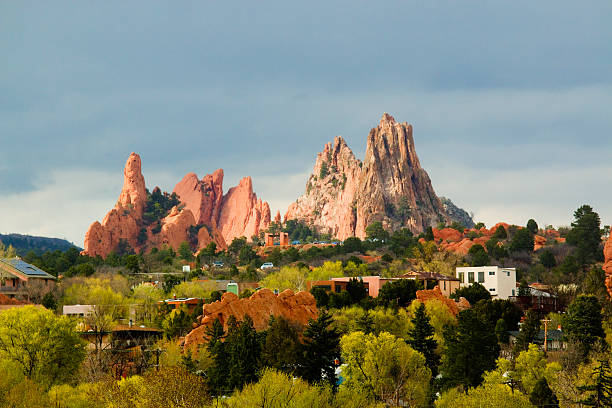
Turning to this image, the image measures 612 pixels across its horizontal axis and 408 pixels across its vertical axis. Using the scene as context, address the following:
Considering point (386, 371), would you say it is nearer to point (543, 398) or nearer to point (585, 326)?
point (543, 398)

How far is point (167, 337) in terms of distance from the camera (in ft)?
275

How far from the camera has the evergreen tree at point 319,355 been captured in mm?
61469

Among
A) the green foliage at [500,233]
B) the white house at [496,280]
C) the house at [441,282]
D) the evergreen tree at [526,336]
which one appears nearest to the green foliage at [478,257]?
the white house at [496,280]

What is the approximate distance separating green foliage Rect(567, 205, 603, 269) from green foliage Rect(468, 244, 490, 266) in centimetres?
1555

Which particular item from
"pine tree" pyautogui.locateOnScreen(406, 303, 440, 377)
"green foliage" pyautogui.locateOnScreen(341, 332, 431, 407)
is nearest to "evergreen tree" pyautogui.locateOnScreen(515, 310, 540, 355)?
"pine tree" pyautogui.locateOnScreen(406, 303, 440, 377)

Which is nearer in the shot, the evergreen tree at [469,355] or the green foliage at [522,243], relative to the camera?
the evergreen tree at [469,355]

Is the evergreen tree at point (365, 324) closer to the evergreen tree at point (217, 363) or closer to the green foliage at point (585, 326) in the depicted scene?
the evergreen tree at point (217, 363)

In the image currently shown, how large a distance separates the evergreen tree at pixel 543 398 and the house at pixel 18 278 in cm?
7250

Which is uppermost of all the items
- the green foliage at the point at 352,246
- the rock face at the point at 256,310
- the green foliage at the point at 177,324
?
the green foliage at the point at 352,246

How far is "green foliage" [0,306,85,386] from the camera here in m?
63.2

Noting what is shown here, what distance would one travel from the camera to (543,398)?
51.7 meters

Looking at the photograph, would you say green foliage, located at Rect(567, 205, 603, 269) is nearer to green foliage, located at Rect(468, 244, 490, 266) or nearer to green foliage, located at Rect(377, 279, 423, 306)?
green foliage, located at Rect(468, 244, 490, 266)

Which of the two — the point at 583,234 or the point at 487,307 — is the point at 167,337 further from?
the point at 583,234

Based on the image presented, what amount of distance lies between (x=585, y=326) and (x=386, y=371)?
64.2 ft
